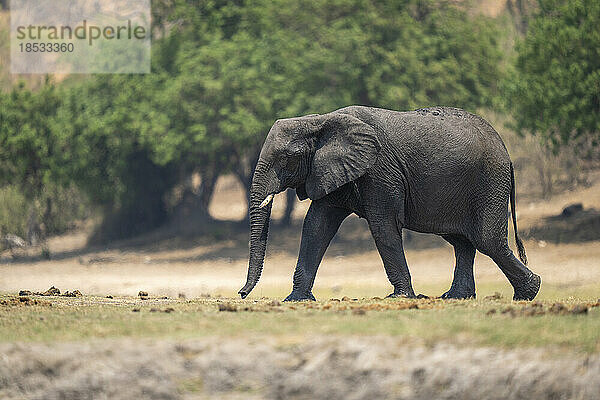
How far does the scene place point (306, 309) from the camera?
1160 centimetres

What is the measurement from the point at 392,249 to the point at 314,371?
552cm

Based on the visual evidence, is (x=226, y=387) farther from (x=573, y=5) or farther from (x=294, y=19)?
(x=294, y=19)

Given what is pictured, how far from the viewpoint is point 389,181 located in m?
14.3

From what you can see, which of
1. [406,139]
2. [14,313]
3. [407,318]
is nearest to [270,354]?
[407,318]

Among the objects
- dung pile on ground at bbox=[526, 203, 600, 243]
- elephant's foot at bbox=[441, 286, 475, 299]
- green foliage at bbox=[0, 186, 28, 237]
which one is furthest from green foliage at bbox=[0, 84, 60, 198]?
elephant's foot at bbox=[441, 286, 475, 299]

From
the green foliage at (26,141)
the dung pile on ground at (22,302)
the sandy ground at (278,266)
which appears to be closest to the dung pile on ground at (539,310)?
the dung pile on ground at (22,302)

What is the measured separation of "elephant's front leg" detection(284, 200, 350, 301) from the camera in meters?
14.5

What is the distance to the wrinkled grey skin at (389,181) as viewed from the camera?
14.3 m

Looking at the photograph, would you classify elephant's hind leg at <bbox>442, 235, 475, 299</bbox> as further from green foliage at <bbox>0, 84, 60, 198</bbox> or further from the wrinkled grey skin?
green foliage at <bbox>0, 84, 60, 198</bbox>

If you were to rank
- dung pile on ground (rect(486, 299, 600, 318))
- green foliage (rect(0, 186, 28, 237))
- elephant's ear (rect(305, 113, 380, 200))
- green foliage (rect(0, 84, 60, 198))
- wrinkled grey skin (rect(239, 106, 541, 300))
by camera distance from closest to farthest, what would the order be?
dung pile on ground (rect(486, 299, 600, 318)), elephant's ear (rect(305, 113, 380, 200)), wrinkled grey skin (rect(239, 106, 541, 300)), green foliage (rect(0, 84, 60, 198)), green foliage (rect(0, 186, 28, 237))

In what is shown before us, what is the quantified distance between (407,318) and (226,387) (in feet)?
7.20

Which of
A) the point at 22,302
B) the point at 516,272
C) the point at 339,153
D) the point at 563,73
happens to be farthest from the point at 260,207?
the point at 563,73

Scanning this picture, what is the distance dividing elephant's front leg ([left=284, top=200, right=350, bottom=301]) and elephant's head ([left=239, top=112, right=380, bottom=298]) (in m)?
0.30

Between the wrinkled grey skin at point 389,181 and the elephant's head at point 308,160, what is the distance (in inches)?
0.5
